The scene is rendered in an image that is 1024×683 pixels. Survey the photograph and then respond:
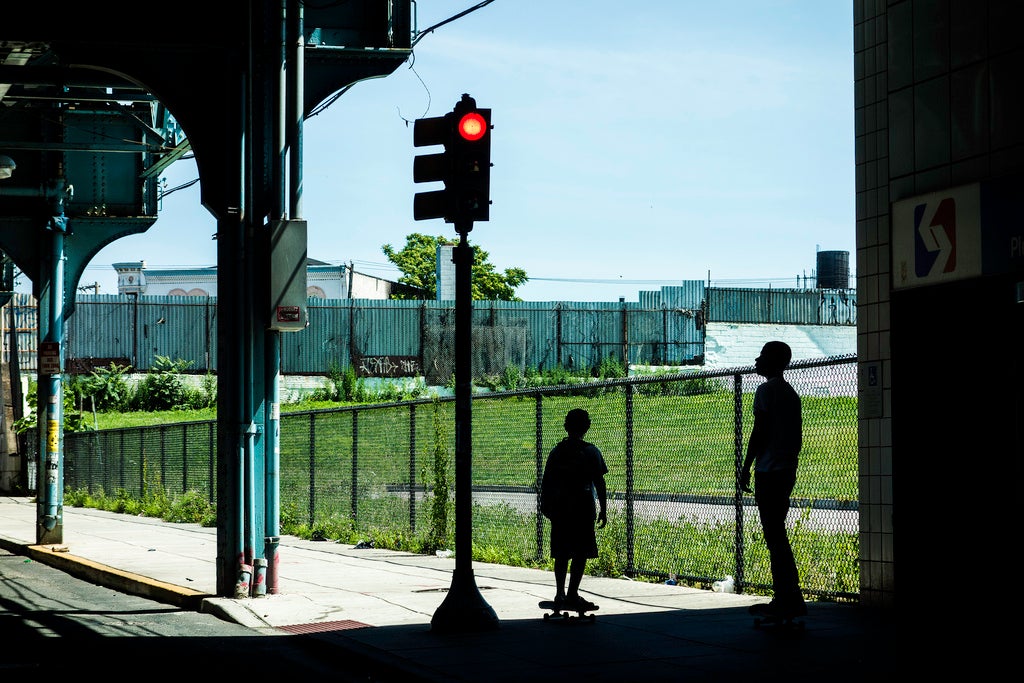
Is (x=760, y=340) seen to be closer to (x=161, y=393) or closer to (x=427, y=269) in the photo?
(x=161, y=393)

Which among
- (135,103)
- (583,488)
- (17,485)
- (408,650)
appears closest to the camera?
(408,650)

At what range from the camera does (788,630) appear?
9.13m

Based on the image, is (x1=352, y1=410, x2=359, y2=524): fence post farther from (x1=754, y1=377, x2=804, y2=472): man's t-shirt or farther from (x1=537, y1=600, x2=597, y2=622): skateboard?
(x1=754, y1=377, x2=804, y2=472): man's t-shirt

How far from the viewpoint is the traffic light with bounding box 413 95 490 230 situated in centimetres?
1022

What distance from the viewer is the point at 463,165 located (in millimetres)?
10227

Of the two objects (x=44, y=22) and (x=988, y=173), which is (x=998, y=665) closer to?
(x=988, y=173)

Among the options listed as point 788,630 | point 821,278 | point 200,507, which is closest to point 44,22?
point 788,630

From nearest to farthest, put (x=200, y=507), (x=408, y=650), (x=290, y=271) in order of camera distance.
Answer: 1. (x=408, y=650)
2. (x=290, y=271)
3. (x=200, y=507)

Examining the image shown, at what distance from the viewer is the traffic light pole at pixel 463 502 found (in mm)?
9773

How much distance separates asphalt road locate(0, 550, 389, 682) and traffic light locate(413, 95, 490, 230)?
3.49 m

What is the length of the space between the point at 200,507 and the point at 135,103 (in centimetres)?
811

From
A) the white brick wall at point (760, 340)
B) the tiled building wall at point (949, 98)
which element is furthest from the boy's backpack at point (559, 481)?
the white brick wall at point (760, 340)

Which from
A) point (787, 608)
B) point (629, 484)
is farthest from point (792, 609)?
point (629, 484)

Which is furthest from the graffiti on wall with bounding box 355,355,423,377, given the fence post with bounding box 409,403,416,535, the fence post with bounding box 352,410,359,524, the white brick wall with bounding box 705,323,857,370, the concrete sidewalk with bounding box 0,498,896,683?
the concrete sidewalk with bounding box 0,498,896,683
